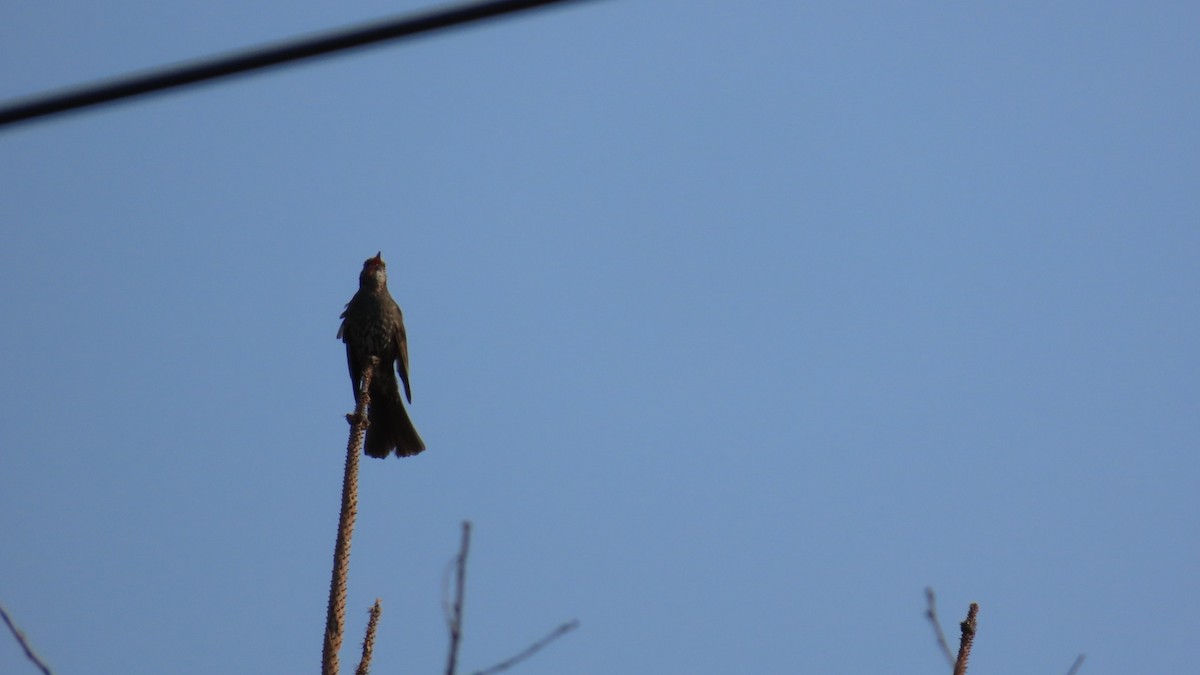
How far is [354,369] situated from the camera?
10.8 meters

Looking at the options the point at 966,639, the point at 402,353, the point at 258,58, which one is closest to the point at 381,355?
the point at 402,353

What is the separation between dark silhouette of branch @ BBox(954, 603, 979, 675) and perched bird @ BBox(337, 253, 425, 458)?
6.58m

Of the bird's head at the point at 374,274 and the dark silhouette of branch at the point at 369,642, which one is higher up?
the bird's head at the point at 374,274

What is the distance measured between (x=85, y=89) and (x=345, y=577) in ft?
8.26

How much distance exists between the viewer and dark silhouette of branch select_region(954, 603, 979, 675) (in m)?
3.45

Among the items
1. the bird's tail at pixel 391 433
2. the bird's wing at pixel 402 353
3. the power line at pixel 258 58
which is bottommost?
the power line at pixel 258 58

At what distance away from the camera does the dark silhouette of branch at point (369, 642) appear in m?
3.98

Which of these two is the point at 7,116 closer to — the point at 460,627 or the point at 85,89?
the point at 85,89

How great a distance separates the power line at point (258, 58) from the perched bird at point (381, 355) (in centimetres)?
776

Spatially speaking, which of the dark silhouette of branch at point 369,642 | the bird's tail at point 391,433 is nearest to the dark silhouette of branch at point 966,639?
the dark silhouette of branch at point 369,642

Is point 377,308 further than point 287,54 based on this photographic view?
Yes

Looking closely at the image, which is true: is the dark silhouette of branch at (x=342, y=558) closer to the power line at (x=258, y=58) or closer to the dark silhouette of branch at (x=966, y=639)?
the dark silhouette of branch at (x=966, y=639)

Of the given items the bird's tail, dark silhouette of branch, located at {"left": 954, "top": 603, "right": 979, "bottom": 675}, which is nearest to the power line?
dark silhouette of branch, located at {"left": 954, "top": 603, "right": 979, "bottom": 675}

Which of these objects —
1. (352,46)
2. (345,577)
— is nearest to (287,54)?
(352,46)
